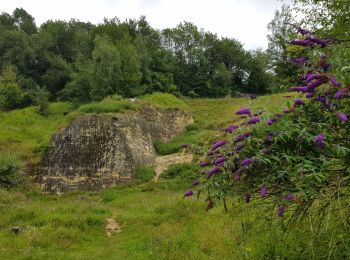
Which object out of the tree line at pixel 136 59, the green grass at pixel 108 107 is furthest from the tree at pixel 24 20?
the green grass at pixel 108 107

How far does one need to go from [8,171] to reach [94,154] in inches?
182

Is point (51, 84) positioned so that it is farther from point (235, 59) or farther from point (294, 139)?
point (294, 139)

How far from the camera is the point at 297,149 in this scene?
12.0 ft

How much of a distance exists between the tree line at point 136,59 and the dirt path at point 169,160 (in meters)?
12.1

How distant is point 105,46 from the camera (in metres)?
33.4

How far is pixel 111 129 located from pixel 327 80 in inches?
804

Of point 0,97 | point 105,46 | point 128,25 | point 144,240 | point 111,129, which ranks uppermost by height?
point 128,25

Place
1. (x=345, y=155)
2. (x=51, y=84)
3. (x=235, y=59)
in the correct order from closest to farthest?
(x=345, y=155)
(x=51, y=84)
(x=235, y=59)

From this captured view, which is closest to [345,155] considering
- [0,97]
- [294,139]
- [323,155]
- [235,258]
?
[323,155]

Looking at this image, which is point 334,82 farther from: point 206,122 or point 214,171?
point 206,122

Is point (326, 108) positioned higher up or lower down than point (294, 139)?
higher up

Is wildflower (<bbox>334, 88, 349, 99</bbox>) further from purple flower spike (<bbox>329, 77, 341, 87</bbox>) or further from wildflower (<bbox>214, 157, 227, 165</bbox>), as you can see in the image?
wildflower (<bbox>214, 157, 227, 165</bbox>)

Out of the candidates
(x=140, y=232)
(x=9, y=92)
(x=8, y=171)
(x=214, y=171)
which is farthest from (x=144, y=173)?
(x=9, y=92)

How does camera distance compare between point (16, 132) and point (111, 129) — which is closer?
point (111, 129)
